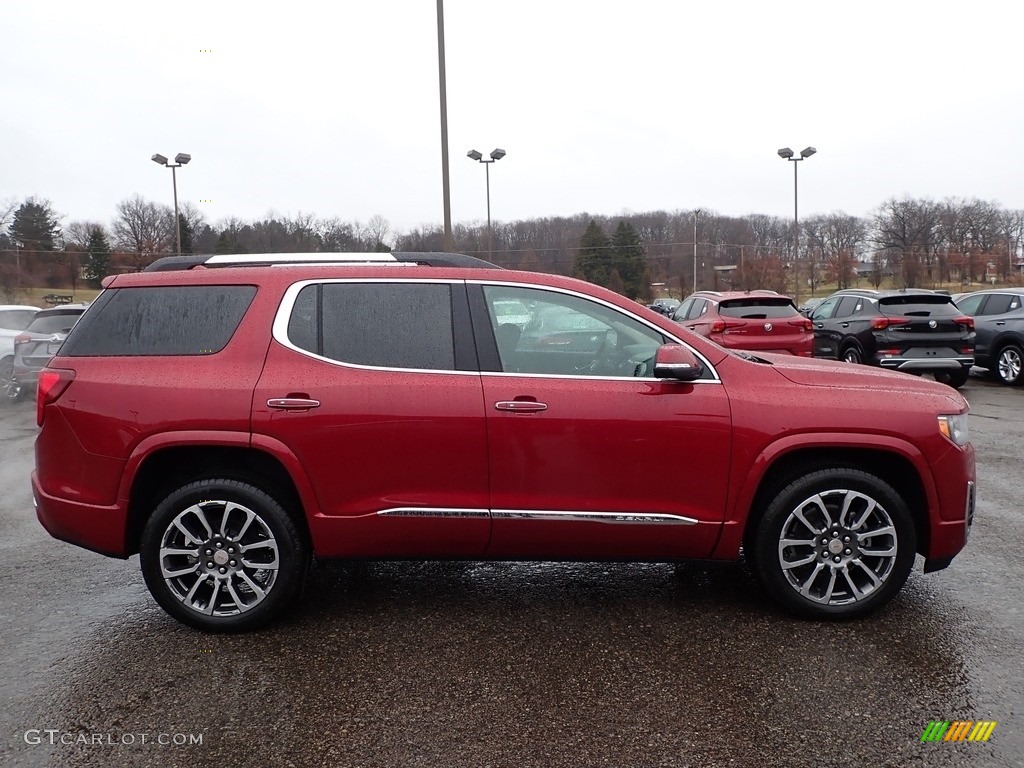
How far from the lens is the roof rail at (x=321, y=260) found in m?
4.24

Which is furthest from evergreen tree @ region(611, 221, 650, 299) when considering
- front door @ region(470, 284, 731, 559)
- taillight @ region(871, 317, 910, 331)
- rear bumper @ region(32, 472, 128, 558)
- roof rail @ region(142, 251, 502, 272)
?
rear bumper @ region(32, 472, 128, 558)

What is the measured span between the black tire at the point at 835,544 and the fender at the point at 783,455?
0.14 m

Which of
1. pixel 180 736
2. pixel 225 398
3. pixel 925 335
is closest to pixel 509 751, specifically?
pixel 180 736

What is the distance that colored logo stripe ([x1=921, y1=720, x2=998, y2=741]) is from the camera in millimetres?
2928

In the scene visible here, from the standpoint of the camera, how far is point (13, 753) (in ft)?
9.50

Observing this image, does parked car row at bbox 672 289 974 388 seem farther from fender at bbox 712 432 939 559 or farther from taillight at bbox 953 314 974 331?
fender at bbox 712 432 939 559

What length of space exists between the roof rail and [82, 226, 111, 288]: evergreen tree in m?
35.7

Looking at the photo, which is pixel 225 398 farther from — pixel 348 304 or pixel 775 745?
pixel 775 745

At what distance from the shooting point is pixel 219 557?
3865 millimetres

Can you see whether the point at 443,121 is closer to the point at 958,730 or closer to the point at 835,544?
the point at 835,544

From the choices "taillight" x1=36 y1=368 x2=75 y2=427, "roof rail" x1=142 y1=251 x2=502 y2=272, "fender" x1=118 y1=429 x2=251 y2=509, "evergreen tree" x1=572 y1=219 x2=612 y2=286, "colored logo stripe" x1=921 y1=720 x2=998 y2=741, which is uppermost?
"evergreen tree" x1=572 y1=219 x2=612 y2=286

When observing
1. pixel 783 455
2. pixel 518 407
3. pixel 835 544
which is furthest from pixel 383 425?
pixel 835 544

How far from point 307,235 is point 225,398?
15.7 meters

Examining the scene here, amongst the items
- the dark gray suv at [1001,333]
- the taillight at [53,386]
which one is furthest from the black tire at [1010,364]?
the taillight at [53,386]
